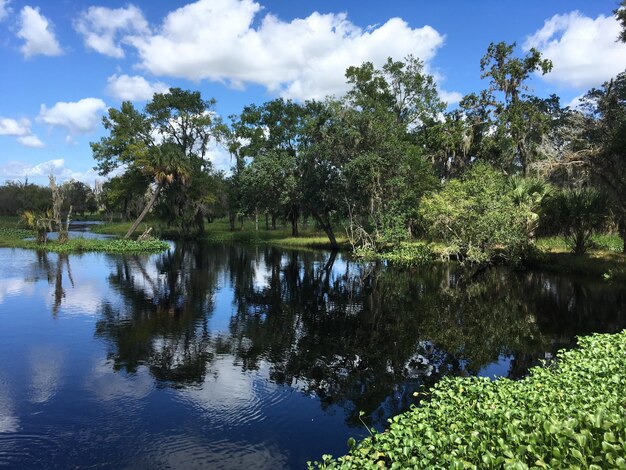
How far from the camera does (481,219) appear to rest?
88.4ft

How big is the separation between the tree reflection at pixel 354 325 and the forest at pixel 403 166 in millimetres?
3942

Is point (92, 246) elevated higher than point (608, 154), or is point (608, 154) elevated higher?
point (608, 154)

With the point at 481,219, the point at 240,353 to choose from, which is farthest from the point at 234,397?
the point at 481,219

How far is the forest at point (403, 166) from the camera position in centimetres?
2734

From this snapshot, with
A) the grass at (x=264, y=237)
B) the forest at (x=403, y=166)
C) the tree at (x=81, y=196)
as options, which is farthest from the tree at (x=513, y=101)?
the tree at (x=81, y=196)

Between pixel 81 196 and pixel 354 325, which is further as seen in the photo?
pixel 81 196

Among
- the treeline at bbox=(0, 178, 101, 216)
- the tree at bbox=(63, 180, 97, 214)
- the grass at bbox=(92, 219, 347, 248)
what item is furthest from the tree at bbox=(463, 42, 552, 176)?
the tree at bbox=(63, 180, 97, 214)

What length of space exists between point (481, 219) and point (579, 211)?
5563mm

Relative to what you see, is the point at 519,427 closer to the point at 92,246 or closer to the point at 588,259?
the point at 588,259

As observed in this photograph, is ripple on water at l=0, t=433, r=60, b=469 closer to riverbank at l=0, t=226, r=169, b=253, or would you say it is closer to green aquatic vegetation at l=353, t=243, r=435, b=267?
green aquatic vegetation at l=353, t=243, r=435, b=267

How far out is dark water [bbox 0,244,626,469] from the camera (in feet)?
27.5

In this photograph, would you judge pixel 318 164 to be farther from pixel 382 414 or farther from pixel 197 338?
pixel 382 414

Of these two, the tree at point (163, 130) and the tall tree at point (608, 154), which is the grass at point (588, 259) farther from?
the tree at point (163, 130)

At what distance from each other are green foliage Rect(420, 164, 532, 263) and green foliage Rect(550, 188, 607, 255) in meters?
2.03
